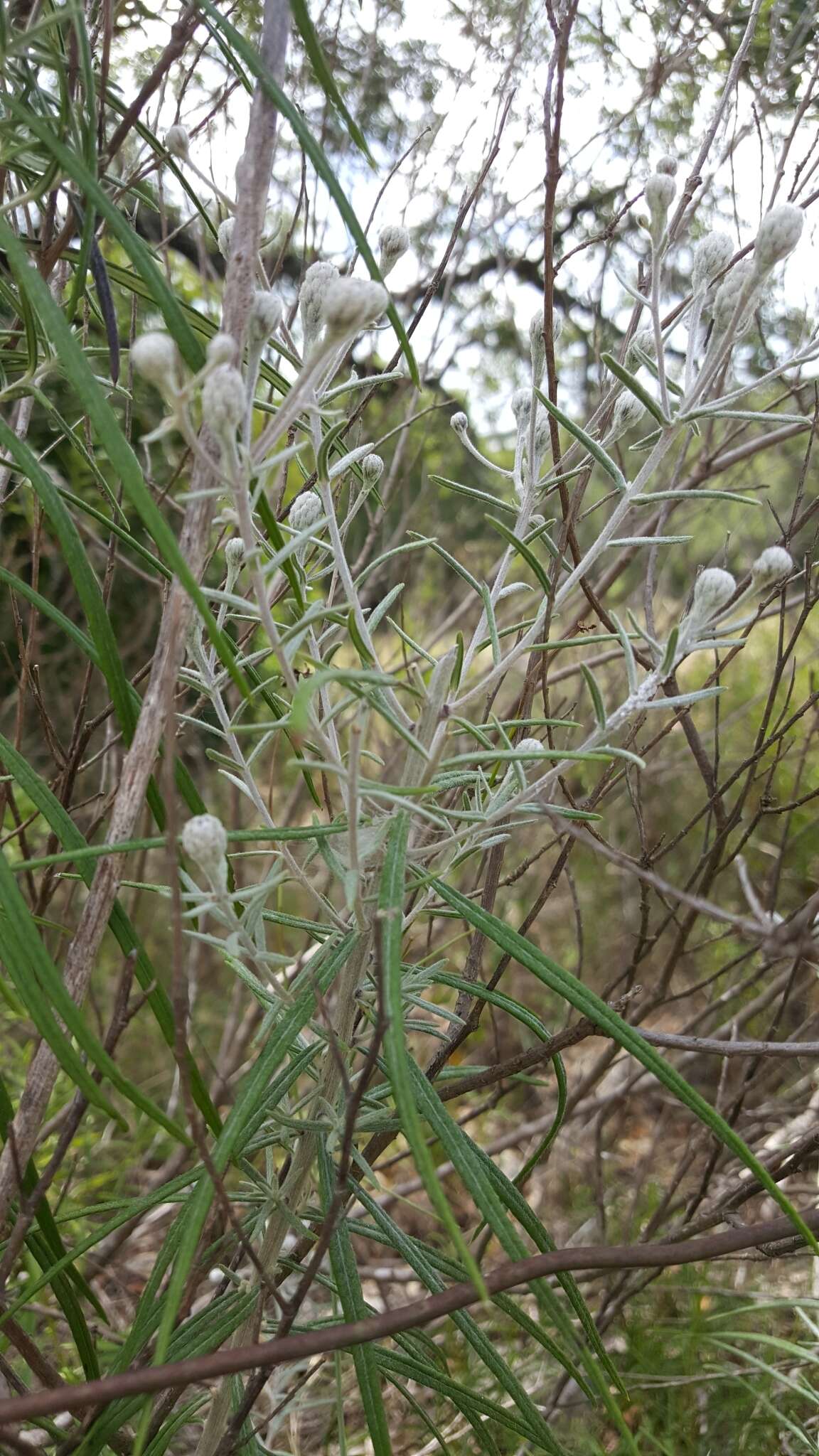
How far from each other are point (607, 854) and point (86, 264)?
1.57 feet

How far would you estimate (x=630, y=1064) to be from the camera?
1647 mm

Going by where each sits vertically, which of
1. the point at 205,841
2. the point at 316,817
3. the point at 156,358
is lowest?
the point at 316,817

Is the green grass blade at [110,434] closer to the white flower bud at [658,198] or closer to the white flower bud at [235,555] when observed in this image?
the white flower bud at [235,555]

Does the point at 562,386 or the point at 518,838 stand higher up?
the point at 562,386

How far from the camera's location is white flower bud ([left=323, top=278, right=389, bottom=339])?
0.45 m

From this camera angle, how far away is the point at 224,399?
0.43m

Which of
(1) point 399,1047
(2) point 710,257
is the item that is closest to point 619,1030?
(1) point 399,1047

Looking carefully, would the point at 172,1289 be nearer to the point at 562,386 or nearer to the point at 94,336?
the point at 94,336

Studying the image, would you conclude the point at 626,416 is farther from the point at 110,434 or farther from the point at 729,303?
the point at 110,434

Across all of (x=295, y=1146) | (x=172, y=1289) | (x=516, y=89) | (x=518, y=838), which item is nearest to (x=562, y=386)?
(x=516, y=89)

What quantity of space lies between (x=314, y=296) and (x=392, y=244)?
0.13m

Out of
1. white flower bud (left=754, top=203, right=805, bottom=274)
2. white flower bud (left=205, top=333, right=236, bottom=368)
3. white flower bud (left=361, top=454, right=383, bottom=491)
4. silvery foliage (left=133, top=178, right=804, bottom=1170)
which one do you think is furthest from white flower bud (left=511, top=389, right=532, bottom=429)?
white flower bud (left=205, top=333, right=236, bottom=368)

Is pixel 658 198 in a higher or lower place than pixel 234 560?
higher

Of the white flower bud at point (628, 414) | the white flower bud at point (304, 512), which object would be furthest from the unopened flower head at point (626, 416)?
the white flower bud at point (304, 512)
